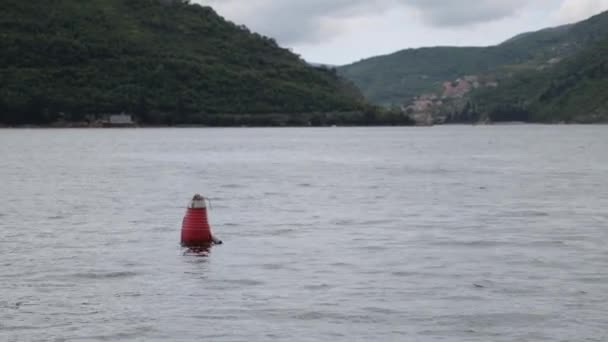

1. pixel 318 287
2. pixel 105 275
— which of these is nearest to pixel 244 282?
pixel 318 287

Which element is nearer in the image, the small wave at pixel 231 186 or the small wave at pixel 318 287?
the small wave at pixel 318 287

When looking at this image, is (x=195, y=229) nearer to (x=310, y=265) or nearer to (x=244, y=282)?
(x=310, y=265)

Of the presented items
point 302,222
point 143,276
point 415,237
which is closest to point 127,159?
point 302,222

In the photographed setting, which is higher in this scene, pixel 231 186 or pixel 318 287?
pixel 318 287

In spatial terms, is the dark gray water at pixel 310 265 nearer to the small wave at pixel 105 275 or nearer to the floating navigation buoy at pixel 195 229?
the small wave at pixel 105 275

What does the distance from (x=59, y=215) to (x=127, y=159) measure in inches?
2043

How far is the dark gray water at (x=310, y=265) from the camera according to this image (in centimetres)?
1905

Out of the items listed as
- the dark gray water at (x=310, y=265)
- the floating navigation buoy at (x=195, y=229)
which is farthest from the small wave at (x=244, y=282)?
the floating navigation buoy at (x=195, y=229)

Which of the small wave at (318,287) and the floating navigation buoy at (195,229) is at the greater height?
the floating navigation buoy at (195,229)

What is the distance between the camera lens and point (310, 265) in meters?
26.0

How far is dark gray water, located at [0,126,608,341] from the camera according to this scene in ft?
62.5

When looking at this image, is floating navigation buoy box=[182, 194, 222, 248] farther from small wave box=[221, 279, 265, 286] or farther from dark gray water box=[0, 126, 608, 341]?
small wave box=[221, 279, 265, 286]

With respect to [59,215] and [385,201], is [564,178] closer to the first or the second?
[385,201]

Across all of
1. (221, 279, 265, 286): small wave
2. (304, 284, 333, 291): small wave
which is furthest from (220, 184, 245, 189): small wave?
(304, 284, 333, 291): small wave
